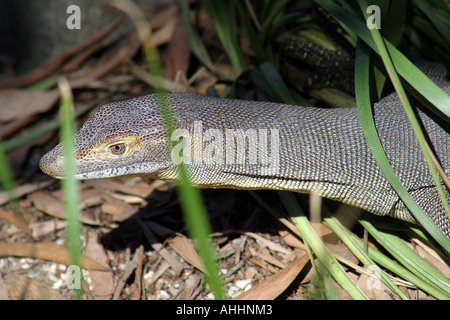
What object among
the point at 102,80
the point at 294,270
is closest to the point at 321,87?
the point at 294,270

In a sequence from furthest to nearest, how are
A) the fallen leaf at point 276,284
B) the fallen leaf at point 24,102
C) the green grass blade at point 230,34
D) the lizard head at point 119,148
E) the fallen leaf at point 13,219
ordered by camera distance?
the fallen leaf at point 24,102, the green grass blade at point 230,34, the fallen leaf at point 13,219, the fallen leaf at point 276,284, the lizard head at point 119,148

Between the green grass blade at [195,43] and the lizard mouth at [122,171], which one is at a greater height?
the green grass blade at [195,43]

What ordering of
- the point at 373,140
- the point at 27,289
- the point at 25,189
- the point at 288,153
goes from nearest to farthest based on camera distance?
the point at 373,140, the point at 288,153, the point at 27,289, the point at 25,189

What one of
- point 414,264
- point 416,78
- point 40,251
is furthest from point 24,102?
point 414,264

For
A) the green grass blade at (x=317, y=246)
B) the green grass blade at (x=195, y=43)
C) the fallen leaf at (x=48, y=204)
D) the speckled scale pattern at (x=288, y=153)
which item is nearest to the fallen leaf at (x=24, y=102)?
the fallen leaf at (x=48, y=204)

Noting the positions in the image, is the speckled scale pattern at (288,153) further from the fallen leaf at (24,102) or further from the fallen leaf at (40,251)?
the fallen leaf at (24,102)

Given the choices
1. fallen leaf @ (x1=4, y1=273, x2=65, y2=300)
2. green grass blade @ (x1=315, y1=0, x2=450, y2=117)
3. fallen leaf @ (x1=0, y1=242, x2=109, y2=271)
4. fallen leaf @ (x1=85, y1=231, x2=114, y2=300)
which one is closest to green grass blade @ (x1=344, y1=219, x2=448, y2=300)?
green grass blade @ (x1=315, y1=0, x2=450, y2=117)

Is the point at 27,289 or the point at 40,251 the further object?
the point at 40,251

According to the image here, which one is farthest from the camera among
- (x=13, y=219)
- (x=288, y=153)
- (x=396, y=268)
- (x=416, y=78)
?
(x=13, y=219)

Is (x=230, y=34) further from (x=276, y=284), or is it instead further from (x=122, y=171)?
(x=276, y=284)
